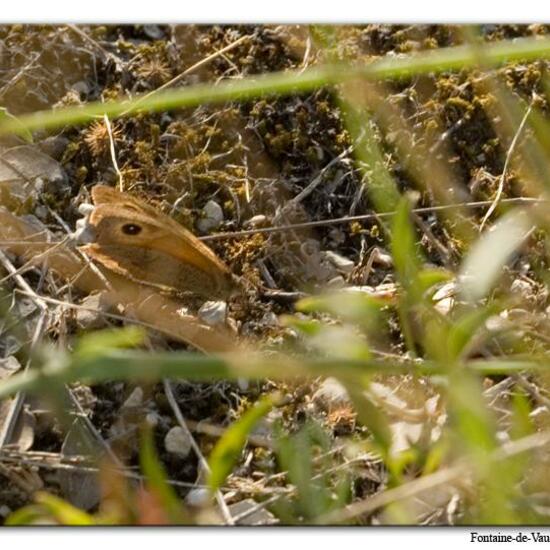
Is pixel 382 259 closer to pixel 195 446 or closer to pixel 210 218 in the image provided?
pixel 210 218

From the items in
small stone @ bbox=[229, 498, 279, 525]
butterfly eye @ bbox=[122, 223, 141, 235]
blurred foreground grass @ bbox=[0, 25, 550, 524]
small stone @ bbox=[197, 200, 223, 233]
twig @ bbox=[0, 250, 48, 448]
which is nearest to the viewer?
blurred foreground grass @ bbox=[0, 25, 550, 524]

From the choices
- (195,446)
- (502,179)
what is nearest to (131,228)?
(195,446)

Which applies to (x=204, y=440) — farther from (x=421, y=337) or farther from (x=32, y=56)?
(x=32, y=56)

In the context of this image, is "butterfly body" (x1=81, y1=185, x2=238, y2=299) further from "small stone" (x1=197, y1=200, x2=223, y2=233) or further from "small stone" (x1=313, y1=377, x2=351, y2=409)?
"small stone" (x1=313, y1=377, x2=351, y2=409)


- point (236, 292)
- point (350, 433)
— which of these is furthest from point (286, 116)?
point (350, 433)

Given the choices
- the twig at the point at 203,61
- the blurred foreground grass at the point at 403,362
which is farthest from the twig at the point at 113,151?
the twig at the point at 203,61

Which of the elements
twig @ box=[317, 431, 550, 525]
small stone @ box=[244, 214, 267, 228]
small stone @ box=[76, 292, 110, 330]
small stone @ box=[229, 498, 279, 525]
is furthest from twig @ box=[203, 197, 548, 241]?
twig @ box=[317, 431, 550, 525]
